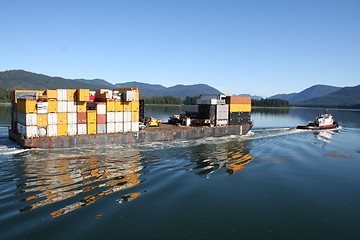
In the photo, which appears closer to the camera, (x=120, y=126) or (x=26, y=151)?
(x=26, y=151)

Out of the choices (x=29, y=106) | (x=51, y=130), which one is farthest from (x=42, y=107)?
(x=51, y=130)

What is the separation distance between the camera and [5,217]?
60.4ft

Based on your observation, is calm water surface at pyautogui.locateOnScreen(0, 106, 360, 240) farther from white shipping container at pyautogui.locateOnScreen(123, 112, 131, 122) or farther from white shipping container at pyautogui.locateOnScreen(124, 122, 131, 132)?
white shipping container at pyautogui.locateOnScreen(123, 112, 131, 122)

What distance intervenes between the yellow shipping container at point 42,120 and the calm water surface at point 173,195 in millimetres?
3785

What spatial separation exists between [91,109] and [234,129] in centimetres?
3110

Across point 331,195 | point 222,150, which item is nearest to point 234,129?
point 222,150

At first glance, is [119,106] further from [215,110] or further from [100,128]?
[215,110]

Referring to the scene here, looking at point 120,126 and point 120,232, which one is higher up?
point 120,126

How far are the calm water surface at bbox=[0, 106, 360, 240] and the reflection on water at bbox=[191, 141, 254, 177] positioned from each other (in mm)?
149

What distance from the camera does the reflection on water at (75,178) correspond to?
21875mm

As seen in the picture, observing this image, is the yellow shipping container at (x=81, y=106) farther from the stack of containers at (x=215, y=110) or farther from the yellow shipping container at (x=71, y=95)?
the stack of containers at (x=215, y=110)

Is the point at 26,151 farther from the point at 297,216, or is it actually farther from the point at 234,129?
the point at 234,129

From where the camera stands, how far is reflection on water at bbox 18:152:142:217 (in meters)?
21.9

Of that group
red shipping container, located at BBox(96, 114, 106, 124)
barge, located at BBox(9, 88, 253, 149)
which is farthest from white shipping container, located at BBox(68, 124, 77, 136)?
red shipping container, located at BBox(96, 114, 106, 124)
